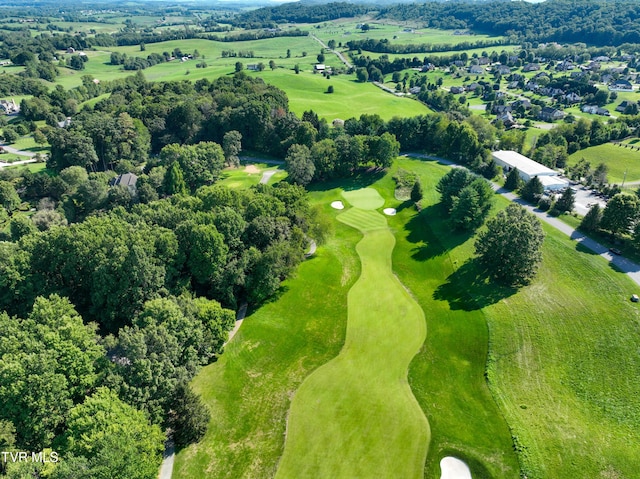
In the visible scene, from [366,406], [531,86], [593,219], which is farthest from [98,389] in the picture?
[531,86]

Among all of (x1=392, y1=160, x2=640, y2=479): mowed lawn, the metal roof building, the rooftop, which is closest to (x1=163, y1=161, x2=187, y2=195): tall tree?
(x1=392, y1=160, x2=640, y2=479): mowed lawn

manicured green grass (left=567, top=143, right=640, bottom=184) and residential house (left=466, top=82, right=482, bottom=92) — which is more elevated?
residential house (left=466, top=82, right=482, bottom=92)

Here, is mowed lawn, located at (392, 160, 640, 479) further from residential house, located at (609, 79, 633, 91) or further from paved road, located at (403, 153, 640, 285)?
residential house, located at (609, 79, 633, 91)

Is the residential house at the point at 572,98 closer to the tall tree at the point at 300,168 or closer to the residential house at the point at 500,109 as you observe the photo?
the residential house at the point at 500,109

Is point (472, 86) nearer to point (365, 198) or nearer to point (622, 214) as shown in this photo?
point (365, 198)

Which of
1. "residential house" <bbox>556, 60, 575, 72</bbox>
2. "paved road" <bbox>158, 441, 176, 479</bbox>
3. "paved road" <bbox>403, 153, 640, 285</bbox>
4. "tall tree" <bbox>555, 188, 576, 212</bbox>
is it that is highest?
"residential house" <bbox>556, 60, 575, 72</bbox>
